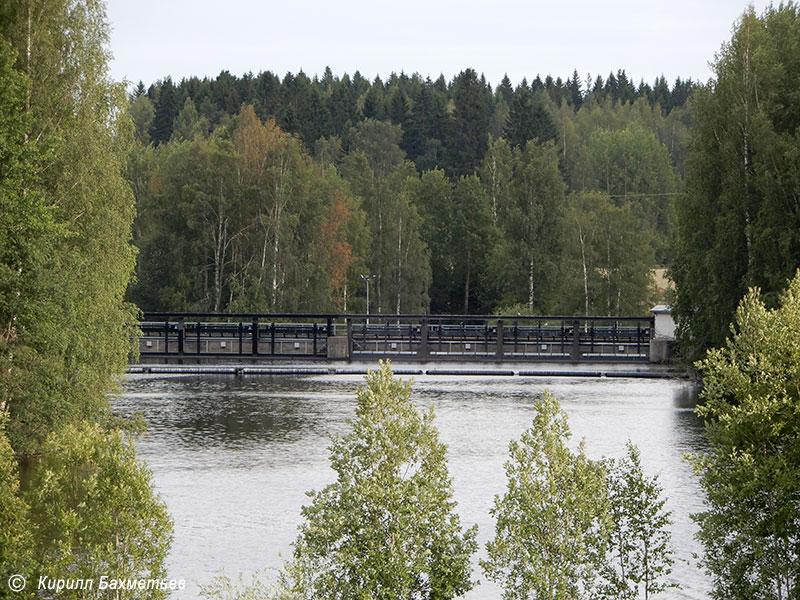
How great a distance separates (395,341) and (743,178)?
21.9m

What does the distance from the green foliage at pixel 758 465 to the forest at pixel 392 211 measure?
3328 cm

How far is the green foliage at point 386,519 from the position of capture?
16.5 metres

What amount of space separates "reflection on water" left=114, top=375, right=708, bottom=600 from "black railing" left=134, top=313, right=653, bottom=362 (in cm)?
236

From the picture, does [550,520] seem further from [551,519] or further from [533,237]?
[533,237]

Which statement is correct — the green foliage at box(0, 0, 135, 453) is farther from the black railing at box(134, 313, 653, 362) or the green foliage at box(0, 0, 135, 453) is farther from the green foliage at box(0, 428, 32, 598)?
the black railing at box(134, 313, 653, 362)

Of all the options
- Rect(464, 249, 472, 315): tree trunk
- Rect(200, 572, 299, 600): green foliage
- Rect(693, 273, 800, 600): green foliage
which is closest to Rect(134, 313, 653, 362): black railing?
Rect(200, 572, 299, 600): green foliage

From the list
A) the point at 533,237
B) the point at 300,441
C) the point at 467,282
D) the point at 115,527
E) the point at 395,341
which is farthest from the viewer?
the point at 467,282

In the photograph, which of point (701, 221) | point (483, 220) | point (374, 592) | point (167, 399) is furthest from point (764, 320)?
point (483, 220)

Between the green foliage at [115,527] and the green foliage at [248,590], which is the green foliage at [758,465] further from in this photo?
the green foliage at [115,527]

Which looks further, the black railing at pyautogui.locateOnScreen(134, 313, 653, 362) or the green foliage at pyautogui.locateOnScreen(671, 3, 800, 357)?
the black railing at pyautogui.locateOnScreen(134, 313, 653, 362)

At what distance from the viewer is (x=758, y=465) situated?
17891 millimetres

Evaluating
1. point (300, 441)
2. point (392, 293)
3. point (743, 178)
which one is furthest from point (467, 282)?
point (300, 441)

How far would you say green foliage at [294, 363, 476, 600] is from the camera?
16547 millimetres

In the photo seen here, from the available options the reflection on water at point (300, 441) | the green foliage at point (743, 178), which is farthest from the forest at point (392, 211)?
the reflection on water at point (300, 441)
